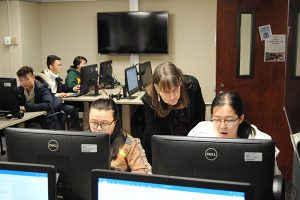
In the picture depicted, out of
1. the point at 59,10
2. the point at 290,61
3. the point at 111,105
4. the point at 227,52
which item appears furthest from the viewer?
the point at 59,10

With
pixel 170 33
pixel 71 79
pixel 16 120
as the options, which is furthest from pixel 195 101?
pixel 170 33

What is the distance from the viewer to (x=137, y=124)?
5621mm

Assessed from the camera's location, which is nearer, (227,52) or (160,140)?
(160,140)

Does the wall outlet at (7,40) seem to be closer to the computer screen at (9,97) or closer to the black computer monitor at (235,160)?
the computer screen at (9,97)

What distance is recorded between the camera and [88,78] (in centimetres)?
530

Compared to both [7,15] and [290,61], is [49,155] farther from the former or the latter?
[7,15]

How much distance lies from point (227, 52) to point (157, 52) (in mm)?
2757

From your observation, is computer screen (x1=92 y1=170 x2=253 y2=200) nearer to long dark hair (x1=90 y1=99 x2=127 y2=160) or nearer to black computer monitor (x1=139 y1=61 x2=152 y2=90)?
long dark hair (x1=90 y1=99 x2=127 y2=160)

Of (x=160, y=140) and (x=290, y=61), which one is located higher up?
(x=290, y=61)

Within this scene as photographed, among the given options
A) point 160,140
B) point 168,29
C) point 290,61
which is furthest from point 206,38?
point 160,140

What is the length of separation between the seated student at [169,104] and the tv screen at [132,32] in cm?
391

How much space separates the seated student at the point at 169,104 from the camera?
2.41 metres

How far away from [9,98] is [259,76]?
8.14 ft

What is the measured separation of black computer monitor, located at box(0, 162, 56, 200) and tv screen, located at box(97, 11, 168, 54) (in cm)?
534
